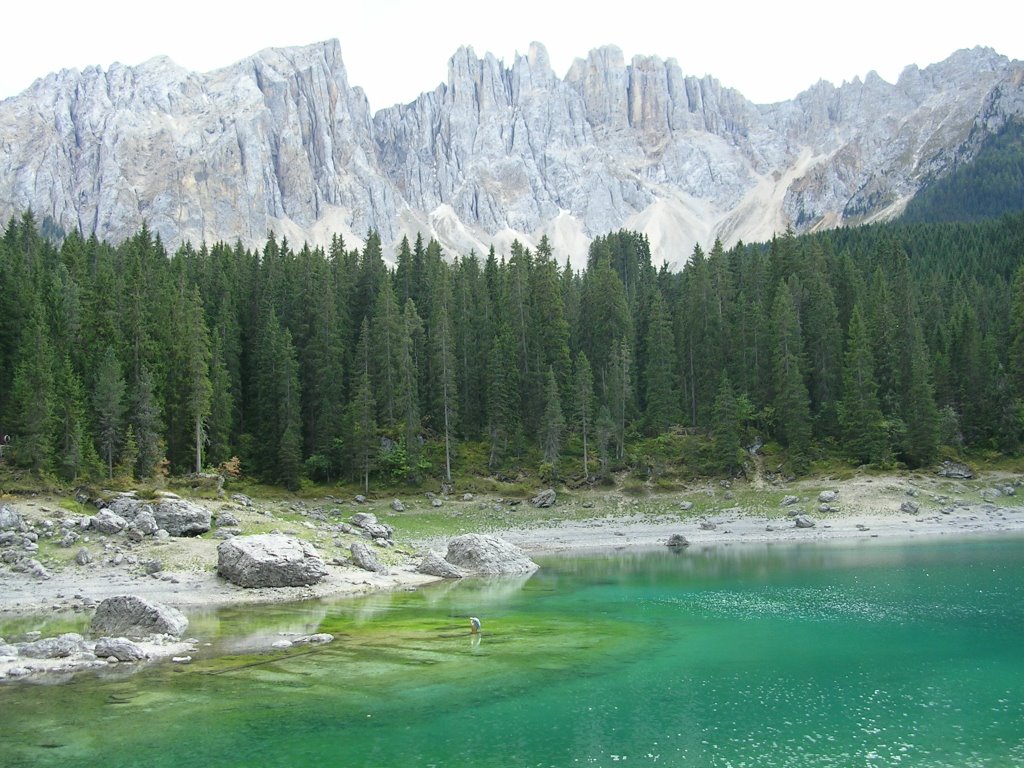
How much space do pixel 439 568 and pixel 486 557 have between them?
11.8 feet

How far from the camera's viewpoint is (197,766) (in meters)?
16.2

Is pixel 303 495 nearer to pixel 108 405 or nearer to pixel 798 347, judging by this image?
pixel 108 405

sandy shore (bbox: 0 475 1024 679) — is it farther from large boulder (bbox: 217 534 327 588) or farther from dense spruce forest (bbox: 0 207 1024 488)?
dense spruce forest (bbox: 0 207 1024 488)

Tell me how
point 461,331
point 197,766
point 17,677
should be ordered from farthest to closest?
point 461,331, point 17,677, point 197,766

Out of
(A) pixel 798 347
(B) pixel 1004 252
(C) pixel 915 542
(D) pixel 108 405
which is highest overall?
(B) pixel 1004 252

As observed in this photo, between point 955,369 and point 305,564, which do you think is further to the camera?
point 955,369

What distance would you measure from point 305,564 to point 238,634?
11.4 m

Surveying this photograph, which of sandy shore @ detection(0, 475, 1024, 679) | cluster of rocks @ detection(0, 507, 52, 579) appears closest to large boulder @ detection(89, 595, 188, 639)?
sandy shore @ detection(0, 475, 1024, 679)

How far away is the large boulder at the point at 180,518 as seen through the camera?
44844 millimetres

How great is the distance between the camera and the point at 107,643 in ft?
83.9

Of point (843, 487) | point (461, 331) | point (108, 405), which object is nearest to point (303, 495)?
point (108, 405)

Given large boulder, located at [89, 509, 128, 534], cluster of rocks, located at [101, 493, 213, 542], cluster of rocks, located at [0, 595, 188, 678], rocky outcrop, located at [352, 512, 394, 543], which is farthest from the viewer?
rocky outcrop, located at [352, 512, 394, 543]

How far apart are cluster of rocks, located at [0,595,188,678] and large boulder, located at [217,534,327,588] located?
29.4ft

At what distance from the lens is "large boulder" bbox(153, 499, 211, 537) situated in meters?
44.8
